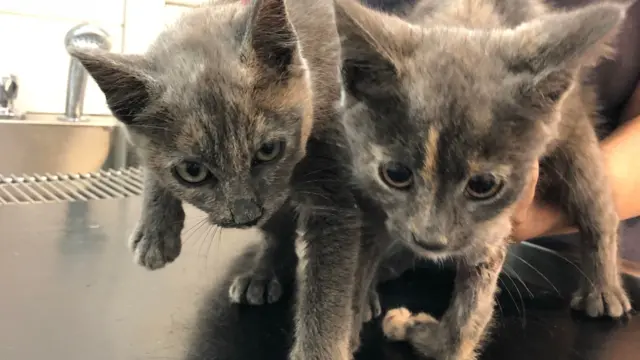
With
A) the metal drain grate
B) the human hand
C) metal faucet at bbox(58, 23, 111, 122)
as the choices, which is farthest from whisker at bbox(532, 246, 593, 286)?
metal faucet at bbox(58, 23, 111, 122)

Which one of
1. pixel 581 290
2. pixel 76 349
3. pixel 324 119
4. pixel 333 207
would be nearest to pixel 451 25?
pixel 324 119

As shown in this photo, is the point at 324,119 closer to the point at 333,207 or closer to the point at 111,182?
the point at 333,207

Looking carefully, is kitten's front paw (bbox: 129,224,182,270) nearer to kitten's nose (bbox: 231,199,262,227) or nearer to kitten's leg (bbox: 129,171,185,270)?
kitten's leg (bbox: 129,171,185,270)

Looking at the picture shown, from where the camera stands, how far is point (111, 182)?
1739 mm

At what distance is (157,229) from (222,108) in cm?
29

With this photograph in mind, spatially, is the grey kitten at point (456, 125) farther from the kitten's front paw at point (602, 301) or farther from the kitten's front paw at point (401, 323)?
the kitten's front paw at point (602, 301)

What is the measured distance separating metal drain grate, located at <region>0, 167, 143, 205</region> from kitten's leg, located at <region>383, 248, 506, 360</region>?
3.04 feet

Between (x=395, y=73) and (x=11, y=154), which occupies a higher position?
(x=395, y=73)

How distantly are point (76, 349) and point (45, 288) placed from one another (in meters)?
0.22

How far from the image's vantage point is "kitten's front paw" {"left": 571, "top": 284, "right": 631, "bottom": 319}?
109 centimetres

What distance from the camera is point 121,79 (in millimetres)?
842

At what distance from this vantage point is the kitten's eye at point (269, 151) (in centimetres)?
88

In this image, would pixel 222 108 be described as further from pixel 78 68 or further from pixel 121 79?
pixel 78 68

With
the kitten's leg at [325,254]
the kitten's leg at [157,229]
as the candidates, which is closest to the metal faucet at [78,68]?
the kitten's leg at [157,229]
